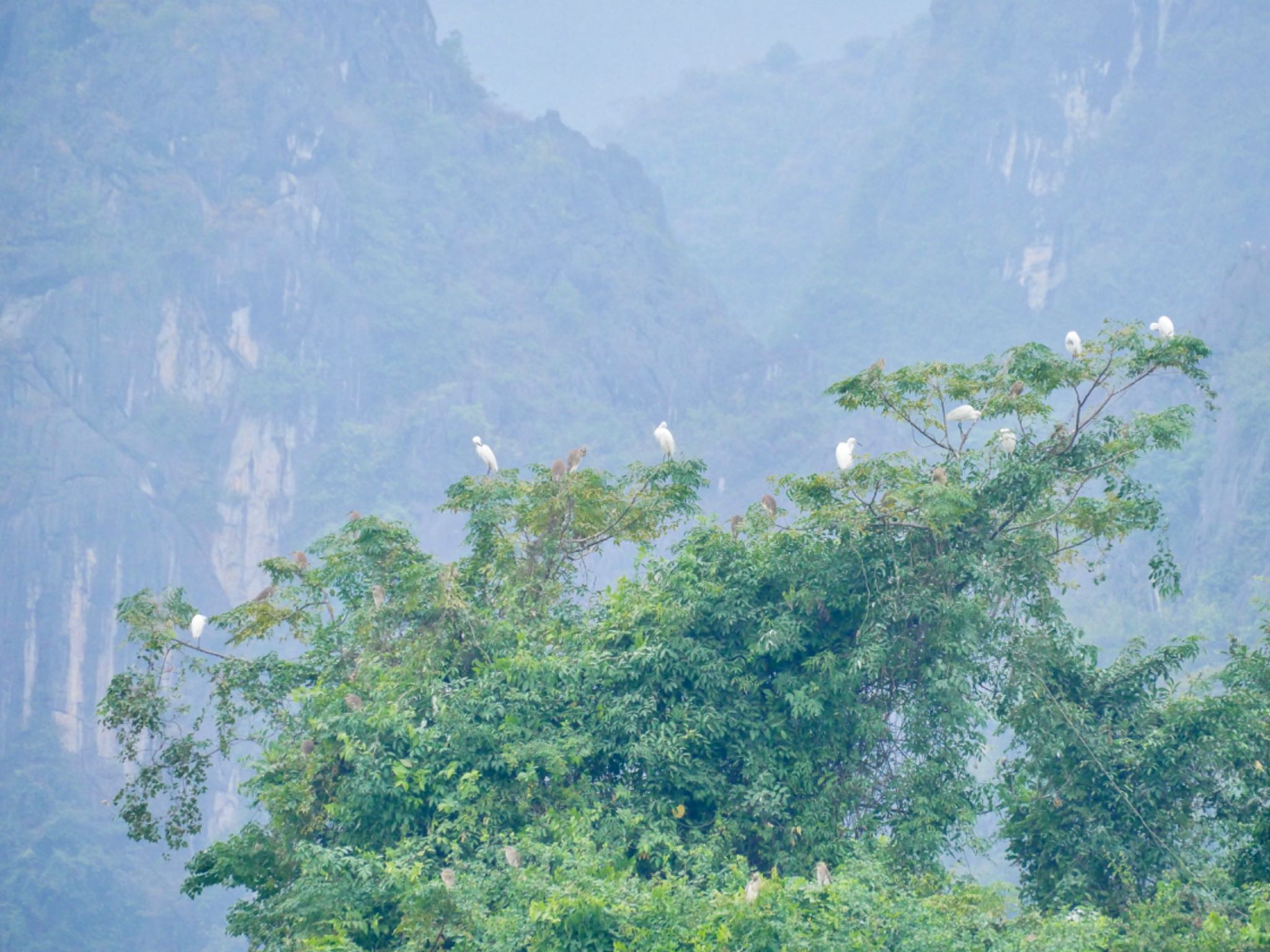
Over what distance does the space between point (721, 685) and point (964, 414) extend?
2.49m

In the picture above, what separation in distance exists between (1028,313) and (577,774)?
70.3 m

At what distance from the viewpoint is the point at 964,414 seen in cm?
1084

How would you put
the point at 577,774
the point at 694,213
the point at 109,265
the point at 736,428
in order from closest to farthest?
the point at 577,774 → the point at 109,265 → the point at 736,428 → the point at 694,213

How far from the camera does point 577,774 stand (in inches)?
424

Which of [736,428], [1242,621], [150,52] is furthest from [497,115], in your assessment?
[1242,621]

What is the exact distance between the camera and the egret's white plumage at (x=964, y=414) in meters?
10.7

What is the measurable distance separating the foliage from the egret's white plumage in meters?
0.10

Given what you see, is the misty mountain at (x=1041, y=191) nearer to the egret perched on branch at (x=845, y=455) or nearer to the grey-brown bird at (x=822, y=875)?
the egret perched on branch at (x=845, y=455)

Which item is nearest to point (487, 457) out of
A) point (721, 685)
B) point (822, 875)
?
point (721, 685)

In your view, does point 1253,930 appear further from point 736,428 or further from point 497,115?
point 497,115

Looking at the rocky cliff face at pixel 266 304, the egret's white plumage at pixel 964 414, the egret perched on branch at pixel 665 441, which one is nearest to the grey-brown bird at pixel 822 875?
the egret's white plumage at pixel 964 414

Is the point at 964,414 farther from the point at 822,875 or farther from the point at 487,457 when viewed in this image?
the point at 487,457

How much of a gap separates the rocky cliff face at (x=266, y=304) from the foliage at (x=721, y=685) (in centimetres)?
4318

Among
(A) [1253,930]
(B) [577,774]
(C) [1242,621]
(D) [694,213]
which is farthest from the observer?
(D) [694,213]
